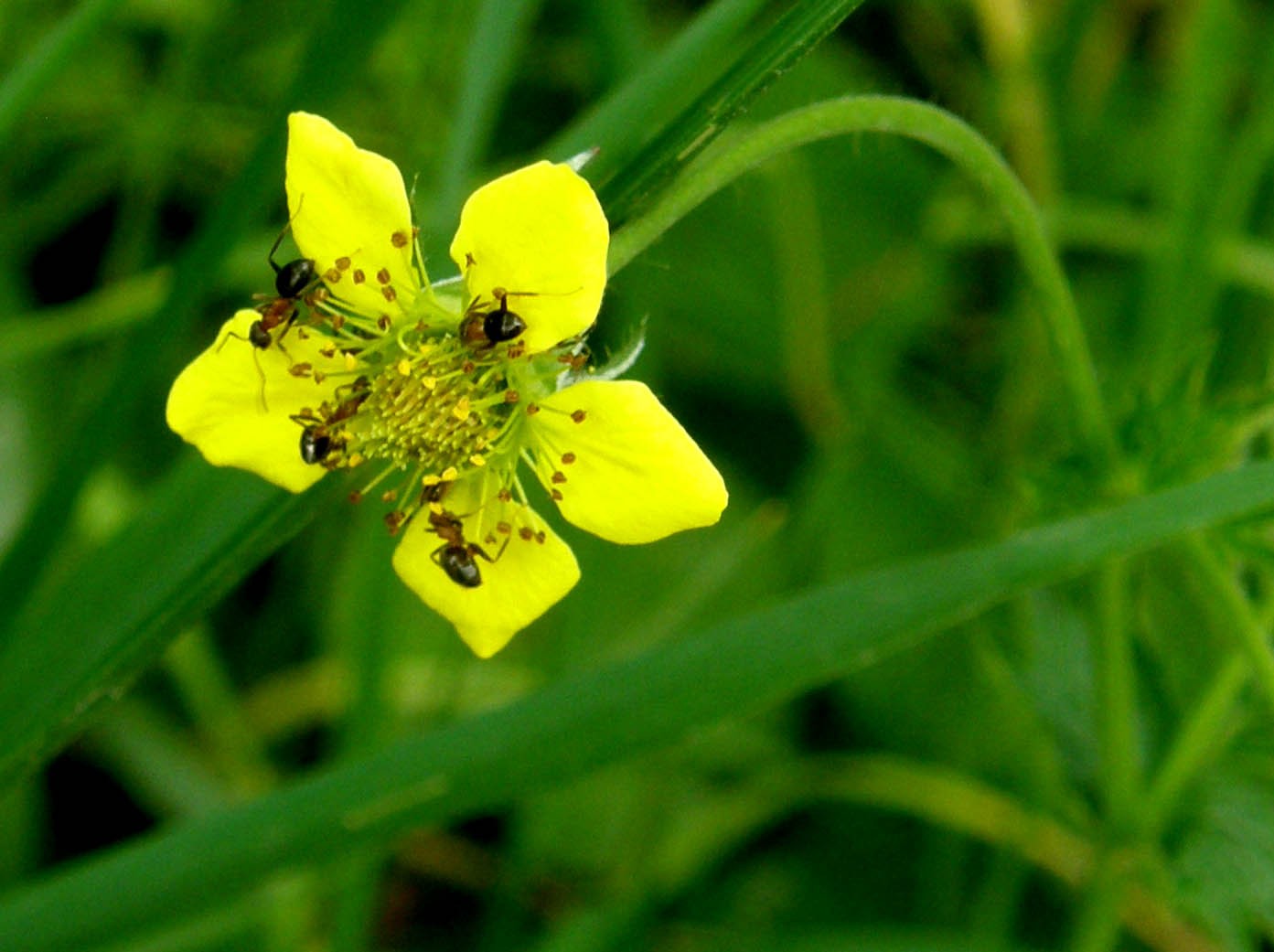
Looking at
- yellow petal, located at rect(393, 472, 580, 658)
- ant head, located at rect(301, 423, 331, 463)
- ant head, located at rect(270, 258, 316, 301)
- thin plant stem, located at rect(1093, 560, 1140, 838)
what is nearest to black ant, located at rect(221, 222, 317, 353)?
ant head, located at rect(270, 258, 316, 301)

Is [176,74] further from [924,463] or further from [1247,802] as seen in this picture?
[1247,802]

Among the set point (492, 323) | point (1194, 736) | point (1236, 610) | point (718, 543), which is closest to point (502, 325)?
point (492, 323)

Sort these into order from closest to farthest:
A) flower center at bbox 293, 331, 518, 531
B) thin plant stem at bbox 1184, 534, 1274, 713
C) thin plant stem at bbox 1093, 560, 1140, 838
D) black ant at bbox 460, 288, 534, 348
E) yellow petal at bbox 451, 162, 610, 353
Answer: yellow petal at bbox 451, 162, 610, 353, black ant at bbox 460, 288, 534, 348, flower center at bbox 293, 331, 518, 531, thin plant stem at bbox 1184, 534, 1274, 713, thin plant stem at bbox 1093, 560, 1140, 838

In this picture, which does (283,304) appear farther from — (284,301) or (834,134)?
(834,134)

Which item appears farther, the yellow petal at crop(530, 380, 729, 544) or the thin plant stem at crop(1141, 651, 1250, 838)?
the thin plant stem at crop(1141, 651, 1250, 838)

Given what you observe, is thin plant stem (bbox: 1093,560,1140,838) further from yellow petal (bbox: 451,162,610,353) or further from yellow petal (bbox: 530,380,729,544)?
yellow petal (bbox: 451,162,610,353)

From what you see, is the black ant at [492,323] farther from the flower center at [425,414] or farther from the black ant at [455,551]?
the black ant at [455,551]

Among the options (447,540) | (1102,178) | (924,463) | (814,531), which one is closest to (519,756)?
(447,540)
